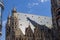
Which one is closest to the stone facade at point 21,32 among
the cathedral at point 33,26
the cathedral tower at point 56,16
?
the cathedral at point 33,26

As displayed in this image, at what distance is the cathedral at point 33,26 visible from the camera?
6306 centimetres

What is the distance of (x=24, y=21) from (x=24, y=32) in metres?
5.42

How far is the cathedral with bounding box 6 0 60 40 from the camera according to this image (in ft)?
207

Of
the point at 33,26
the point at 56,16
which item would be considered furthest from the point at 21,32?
the point at 56,16

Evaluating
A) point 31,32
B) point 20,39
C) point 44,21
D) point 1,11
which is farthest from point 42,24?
point 1,11

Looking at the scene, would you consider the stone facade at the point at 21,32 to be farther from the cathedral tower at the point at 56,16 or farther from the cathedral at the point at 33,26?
the cathedral tower at the point at 56,16

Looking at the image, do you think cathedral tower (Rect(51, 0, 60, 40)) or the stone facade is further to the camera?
cathedral tower (Rect(51, 0, 60, 40))

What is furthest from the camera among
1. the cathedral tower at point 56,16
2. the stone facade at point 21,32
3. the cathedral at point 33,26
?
the cathedral tower at point 56,16

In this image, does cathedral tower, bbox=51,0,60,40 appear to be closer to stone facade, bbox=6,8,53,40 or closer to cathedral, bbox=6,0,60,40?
cathedral, bbox=6,0,60,40

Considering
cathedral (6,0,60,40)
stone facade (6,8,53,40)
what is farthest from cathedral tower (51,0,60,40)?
stone facade (6,8,53,40)

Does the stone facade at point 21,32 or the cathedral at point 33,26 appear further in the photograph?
the cathedral at point 33,26

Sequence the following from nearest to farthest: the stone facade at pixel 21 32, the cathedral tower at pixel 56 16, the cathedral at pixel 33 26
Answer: the stone facade at pixel 21 32, the cathedral at pixel 33 26, the cathedral tower at pixel 56 16

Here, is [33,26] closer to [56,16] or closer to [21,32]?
[21,32]

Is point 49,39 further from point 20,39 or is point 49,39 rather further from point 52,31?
point 20,39
